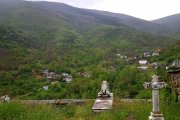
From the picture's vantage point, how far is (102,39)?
16562 cm

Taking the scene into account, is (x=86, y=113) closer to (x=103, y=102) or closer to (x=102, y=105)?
(x=102, y=105)

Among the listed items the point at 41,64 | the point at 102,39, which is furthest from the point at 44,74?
the point at 102,39

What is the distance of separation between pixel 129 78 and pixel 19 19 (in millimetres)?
129915

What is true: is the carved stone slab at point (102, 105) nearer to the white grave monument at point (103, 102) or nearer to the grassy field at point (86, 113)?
the white grave monument at point (103, 102)

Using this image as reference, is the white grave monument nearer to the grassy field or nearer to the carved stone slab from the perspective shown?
the carved stone slab

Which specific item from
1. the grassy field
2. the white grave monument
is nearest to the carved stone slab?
the white grave monument

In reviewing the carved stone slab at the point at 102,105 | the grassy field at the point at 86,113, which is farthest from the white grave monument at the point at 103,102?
the grassy field at the point at 86,113

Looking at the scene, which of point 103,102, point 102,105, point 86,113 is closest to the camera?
point 86,113

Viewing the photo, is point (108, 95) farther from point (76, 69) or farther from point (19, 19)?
point (19, 19)

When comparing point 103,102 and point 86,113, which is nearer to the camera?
point 86,113

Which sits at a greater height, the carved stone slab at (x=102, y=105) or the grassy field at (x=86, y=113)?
the carved stone slab at (x=102, y=105)

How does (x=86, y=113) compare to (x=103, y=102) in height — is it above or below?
below

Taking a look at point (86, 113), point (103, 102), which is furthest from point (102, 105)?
point (86, 113)

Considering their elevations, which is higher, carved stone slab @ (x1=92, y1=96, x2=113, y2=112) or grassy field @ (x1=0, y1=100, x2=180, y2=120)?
carved stone slab @ (x1=92, y1=96, x2=113, y2=112)
